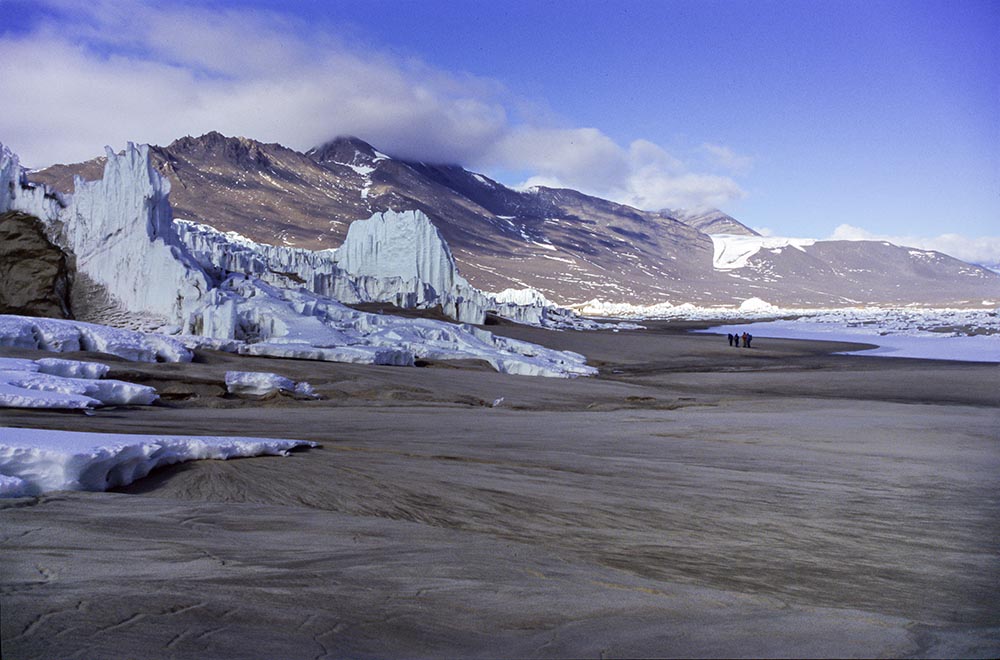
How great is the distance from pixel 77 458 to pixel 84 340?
10430 millimetres

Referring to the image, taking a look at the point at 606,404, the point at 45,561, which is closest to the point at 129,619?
the point at 45,561

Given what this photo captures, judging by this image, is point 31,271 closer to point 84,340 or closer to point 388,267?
point 84,340

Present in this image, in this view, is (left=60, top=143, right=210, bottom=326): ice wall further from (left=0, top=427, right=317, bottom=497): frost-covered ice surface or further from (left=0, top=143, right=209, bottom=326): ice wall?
(left=0, top=427, right=317, bottom=497): frost-covered ice surface

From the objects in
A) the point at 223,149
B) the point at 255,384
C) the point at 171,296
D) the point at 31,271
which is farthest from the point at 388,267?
the point at 223,149

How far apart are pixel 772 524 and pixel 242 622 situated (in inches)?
151

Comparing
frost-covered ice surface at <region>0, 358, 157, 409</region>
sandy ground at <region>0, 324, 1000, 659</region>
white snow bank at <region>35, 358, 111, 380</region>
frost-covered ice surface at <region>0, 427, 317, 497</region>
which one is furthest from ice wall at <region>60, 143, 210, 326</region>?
frost-covered ice surface at <region>0, 427, 317, 497</region>

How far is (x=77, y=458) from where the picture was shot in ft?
14.8

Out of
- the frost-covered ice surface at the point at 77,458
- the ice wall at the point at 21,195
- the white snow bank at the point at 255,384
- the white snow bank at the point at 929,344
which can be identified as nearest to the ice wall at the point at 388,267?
the white snow bank at the point at 929,344

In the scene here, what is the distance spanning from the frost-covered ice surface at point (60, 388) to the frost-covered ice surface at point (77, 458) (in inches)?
91.5

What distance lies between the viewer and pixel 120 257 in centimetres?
1897

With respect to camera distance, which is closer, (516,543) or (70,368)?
(516,543)

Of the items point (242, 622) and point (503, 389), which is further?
point (503, 389)

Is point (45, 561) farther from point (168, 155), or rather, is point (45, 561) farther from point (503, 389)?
point (168, 155)

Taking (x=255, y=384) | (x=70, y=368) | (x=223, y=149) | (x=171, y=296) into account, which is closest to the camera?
(x=70, y=368)
